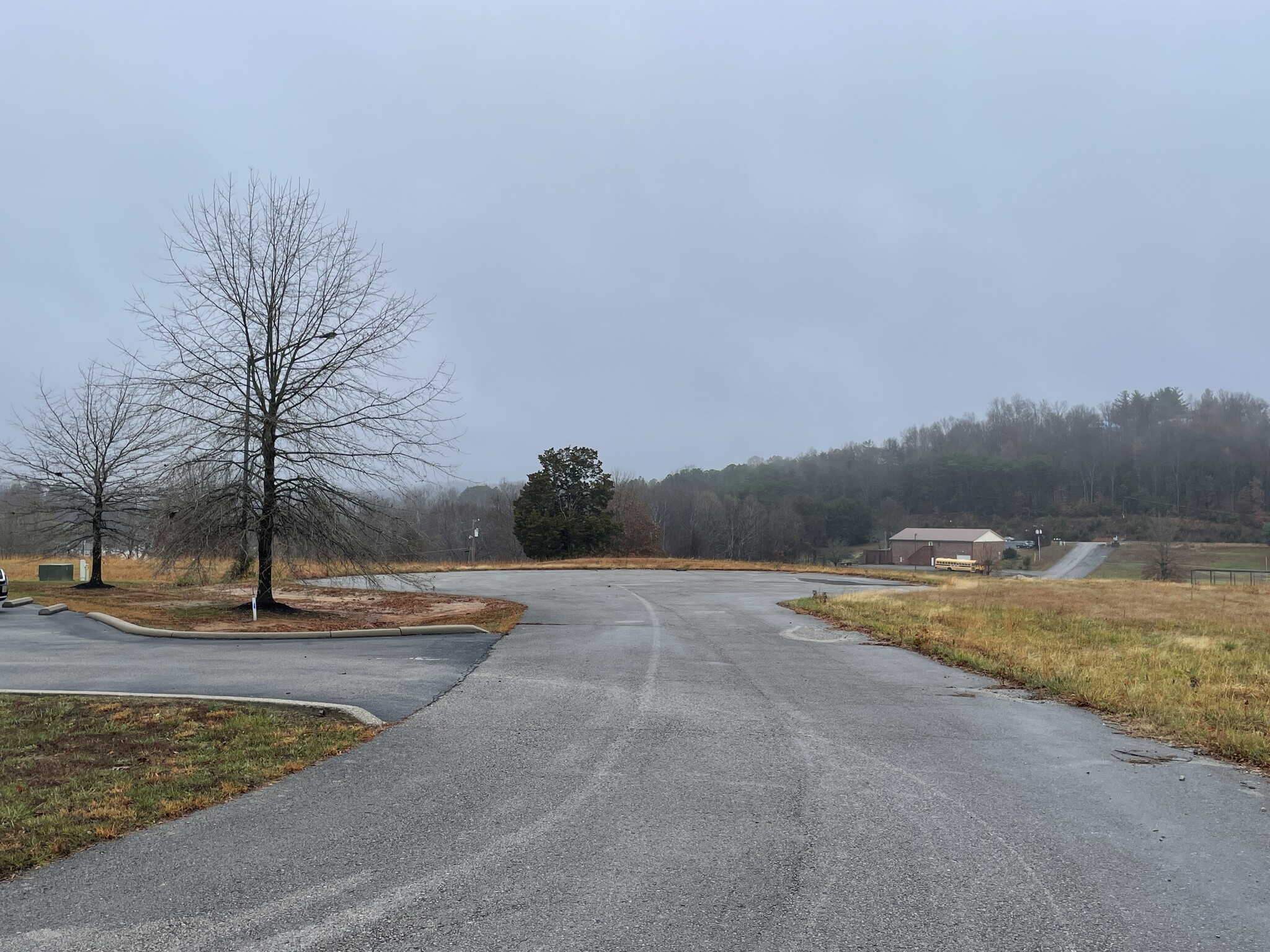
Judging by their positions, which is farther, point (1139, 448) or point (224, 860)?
point (1139, 448)

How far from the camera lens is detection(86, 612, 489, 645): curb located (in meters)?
14.3

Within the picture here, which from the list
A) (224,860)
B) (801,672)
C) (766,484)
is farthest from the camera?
(766,484)

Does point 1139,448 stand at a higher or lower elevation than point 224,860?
higher

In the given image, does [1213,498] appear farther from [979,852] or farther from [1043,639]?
[979,852]

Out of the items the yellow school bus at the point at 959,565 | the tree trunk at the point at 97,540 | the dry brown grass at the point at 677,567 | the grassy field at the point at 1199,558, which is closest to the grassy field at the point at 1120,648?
the dry brown grass at the point at 677,567

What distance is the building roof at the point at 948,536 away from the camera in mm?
104688

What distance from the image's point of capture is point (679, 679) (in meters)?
10.1

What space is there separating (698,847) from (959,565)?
247ft

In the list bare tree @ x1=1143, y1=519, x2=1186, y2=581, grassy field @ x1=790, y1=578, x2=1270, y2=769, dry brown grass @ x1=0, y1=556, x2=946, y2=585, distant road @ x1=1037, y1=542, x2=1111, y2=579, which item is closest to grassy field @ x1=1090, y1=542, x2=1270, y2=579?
distant road @ x1=1037, y1=542, x2=1111, y2=579

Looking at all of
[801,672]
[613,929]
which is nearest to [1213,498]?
[801,672]

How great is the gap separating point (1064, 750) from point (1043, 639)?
28.1ft

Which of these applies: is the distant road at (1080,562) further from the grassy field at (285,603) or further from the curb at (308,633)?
the curb at (308,633)

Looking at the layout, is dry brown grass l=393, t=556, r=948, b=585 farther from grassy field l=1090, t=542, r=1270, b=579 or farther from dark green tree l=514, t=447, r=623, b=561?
grassy field l=1090, t=542, r=1270, b=579

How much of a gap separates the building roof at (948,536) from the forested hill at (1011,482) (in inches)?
361
